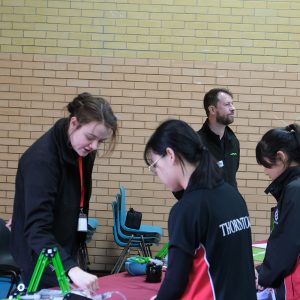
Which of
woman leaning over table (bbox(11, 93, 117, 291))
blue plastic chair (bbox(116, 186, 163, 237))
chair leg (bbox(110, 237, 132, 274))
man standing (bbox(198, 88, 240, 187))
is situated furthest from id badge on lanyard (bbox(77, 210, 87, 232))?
chair leg (bbox(110, 237, 132, 274))

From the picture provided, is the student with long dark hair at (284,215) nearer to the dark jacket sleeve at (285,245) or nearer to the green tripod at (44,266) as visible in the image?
the dark jacket sleeve at (285,245)

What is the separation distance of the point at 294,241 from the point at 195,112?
13.2 ft

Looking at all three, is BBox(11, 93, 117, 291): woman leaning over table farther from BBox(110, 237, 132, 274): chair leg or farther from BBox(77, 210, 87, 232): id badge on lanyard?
BBox(110, 237, 132, 274): chair leg

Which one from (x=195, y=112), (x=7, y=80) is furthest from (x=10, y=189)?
(x=195, y=112)

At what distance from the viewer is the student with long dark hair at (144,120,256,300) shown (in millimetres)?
1979

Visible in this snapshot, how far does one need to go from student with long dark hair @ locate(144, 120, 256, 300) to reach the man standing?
3.06 meters

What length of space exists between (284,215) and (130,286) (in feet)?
2.85

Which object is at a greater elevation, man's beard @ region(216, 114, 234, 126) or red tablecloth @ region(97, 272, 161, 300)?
man's beard @ region(216, 114, 234, 126)

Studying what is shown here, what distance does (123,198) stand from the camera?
19.8 ft

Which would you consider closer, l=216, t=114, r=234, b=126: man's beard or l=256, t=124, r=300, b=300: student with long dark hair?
l=256, t=124, r=300, b=300: student with long dark hair

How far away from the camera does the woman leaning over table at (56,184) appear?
8.43 ft

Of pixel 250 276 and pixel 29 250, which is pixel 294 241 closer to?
pixel 250 276

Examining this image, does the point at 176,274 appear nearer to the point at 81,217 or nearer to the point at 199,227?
the point at 199,227

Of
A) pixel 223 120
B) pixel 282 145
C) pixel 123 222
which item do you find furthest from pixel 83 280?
pixel 123 222
